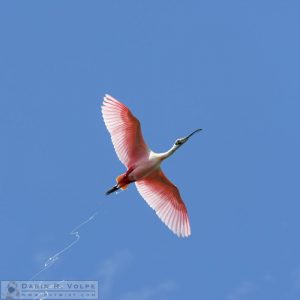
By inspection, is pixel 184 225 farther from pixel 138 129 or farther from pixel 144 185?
pixel 138 129

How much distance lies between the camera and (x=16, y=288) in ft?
66.2

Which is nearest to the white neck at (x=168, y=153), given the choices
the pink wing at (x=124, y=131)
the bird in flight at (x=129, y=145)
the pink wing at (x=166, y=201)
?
the bird in flight at (x=129, y=145)

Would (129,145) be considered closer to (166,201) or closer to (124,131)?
(124,131)

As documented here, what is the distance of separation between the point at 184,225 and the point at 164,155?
2.07m

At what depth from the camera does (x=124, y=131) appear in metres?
20.7

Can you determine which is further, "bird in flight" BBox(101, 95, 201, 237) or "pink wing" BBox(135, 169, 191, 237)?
"pink wing" BBox(135, 169, 191, 237)

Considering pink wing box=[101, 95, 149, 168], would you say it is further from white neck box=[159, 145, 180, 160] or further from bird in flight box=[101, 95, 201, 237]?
white neck box=[159, 145, 180, 160]

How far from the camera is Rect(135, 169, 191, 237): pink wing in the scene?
2156cm

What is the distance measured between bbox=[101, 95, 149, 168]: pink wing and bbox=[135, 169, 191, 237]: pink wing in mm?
1025

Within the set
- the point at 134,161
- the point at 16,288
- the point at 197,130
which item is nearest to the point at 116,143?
the point at 134,161

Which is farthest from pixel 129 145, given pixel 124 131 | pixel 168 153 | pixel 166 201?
pixel 166 201

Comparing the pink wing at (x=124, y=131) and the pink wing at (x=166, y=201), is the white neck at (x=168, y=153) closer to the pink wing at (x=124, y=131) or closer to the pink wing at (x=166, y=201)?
the pink wing at (x=124, y=131)

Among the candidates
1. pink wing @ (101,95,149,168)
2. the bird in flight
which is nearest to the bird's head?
the bird in flight

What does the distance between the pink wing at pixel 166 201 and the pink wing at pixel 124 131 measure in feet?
3.36
